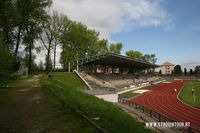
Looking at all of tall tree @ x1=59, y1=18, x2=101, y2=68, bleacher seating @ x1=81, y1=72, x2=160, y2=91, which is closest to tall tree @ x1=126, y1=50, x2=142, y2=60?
tall tree @ x1=59, y1=18, x2=101, y2=68

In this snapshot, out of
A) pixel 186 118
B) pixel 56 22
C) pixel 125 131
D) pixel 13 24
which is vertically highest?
pixel 56 22

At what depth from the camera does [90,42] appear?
8194 cm

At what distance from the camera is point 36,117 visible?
14.5 m

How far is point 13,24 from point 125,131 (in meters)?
37.1

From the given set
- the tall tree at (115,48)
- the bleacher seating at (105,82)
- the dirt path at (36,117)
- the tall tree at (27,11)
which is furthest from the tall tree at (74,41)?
the dirt path at (36,117)

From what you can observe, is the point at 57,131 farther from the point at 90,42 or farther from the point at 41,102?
the point at 90,42

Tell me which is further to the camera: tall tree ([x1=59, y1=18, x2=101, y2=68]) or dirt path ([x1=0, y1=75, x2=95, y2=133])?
tall tree ([x1=59, y1=18, x2=101, y2=68])

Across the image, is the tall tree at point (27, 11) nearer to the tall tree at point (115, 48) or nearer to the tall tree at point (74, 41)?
the tall tree at point (74, 41)

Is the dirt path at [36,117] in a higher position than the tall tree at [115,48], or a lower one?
lower

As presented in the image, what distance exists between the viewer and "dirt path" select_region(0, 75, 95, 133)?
39.4 feet

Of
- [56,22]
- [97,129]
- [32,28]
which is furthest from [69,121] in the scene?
[56,22]

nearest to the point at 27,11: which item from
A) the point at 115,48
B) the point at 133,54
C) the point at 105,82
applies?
the point at 105,82

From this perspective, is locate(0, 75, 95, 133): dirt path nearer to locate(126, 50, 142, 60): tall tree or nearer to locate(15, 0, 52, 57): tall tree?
locate(15, 0, 52, 57): tall tree

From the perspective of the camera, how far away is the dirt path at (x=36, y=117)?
39.4 feet
